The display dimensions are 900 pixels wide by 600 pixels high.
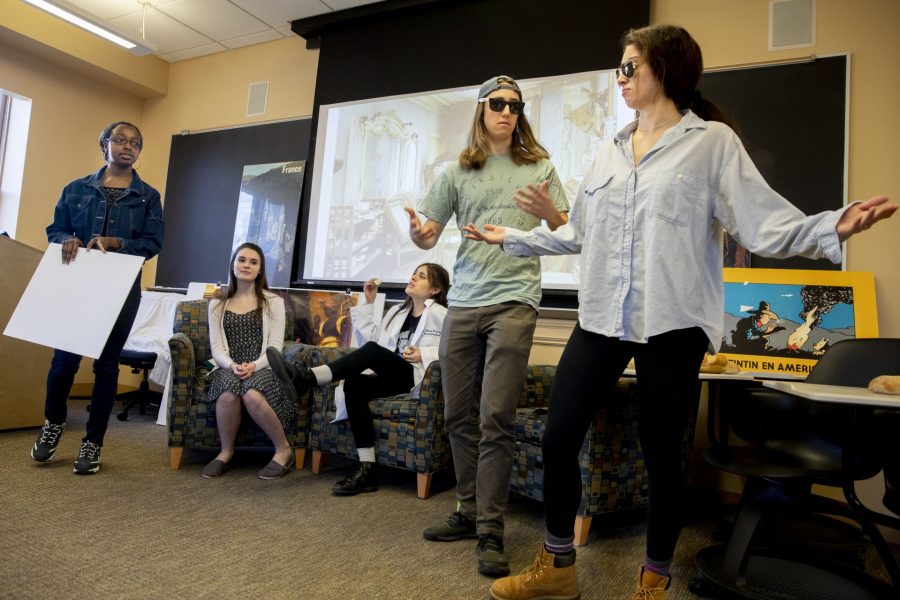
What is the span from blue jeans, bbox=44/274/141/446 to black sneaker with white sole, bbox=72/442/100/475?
1.1 inches

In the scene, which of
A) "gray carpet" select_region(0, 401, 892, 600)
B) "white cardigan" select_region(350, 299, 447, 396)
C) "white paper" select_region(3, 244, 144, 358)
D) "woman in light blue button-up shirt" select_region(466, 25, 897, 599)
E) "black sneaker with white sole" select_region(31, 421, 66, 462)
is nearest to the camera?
"woman in light blue button-up shirt" select_region(466, 25, 897, 599)

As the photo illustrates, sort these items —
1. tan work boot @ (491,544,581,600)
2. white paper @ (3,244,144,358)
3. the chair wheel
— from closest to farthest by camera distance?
tan work boot @ (491,544,581,600) < the chair wheel < white paper @ (3,244,144,358)

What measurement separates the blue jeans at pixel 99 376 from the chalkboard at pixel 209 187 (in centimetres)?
231

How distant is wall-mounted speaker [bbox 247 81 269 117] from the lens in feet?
16.3

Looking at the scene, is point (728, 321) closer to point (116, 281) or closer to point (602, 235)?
point (602, 235)

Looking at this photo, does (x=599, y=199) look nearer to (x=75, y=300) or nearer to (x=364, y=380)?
(x=364, y=380)

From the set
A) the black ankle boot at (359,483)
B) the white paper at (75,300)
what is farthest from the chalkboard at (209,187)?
the black ankle boot at (359,483)

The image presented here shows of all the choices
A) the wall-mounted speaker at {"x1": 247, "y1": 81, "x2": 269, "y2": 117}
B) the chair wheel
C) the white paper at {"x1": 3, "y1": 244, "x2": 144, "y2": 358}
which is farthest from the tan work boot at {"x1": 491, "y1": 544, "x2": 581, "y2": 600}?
the wall-mounted speaker at {"x1": 247, "y1": 81, "x2": 269, "y2": 117}

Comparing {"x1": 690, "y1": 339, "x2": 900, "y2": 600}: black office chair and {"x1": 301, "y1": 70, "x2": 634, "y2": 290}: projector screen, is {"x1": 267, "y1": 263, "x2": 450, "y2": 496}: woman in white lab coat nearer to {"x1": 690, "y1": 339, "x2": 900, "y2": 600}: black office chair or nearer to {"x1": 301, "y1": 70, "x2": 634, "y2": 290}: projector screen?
{"x1": 301, "y1": 70, "x2": 634, "y2": 290}: projector screen

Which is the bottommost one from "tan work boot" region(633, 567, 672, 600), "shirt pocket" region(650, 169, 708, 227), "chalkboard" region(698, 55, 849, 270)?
Answer: "tan work boot" region(633, 567, 672, 600)

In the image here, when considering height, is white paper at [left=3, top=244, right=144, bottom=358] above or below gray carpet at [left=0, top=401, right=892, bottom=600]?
above

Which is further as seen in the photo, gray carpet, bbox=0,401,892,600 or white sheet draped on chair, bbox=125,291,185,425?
white sheet draped on chair, bbox=125,291,185,425

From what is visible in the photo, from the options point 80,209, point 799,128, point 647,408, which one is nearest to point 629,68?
point 647,408

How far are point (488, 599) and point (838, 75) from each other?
3024 millimetres
